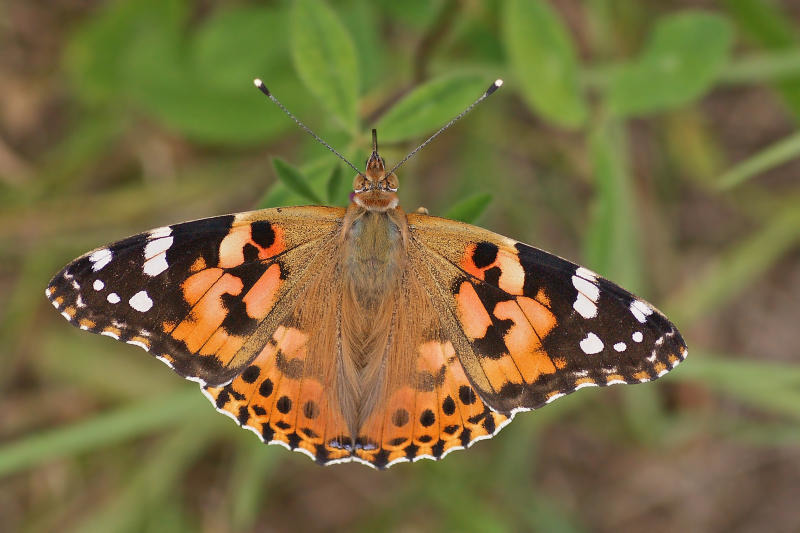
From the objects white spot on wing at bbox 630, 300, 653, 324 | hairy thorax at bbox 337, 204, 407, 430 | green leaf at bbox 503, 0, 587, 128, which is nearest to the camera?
white spot on wing at bbox 630, 300, 653, 324

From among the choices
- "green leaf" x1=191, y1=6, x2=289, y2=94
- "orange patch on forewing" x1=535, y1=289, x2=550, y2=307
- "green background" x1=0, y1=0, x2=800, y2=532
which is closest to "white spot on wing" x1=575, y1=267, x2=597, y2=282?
"orange patch on forewing" x1=535, y1=289, x2=550, y2=307

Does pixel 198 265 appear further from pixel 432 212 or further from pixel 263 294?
pixel 432 212

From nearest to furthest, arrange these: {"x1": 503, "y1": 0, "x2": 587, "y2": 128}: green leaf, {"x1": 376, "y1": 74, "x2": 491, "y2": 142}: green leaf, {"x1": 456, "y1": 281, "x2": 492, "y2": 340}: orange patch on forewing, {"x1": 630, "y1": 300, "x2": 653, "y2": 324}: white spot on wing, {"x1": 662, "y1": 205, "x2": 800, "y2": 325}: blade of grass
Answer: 1. {"x1": 630, "y1": 300, "x2": 653, "y2": 324}: white spot on wing
2. {"x1": 456, "y1": 281, "x2": 492, "y2": 340}: orange patch on forewing
3. {"x1": 376, "y1": 74, "x2": 491, "y2": 142}: green leaf
4. {"x1": 503, "y1": 0, "x2": 587, "y2": 128}: green leaf
5. {"x1": 662, "y1": 205, "x2": 800, "y2": 325}: blade of grass

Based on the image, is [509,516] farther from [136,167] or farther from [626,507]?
[136,167]

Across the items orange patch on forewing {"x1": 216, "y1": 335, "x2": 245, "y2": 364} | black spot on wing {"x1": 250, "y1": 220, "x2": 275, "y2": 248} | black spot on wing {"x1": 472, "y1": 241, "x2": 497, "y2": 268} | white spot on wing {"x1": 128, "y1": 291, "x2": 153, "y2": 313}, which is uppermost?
black spot on wing {"x1": 250, "y1": 220, "x2": 275, "y2": 248}

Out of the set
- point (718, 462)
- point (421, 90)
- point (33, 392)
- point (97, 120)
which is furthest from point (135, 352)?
point (718, 462)

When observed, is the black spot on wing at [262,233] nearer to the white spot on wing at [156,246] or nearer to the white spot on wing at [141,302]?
the white spot on wing at [156,246]

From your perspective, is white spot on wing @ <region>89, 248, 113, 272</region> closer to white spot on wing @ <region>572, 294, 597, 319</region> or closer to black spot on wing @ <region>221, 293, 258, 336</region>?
black spot on wing @ <region>221, 293, 258, 336</region>
